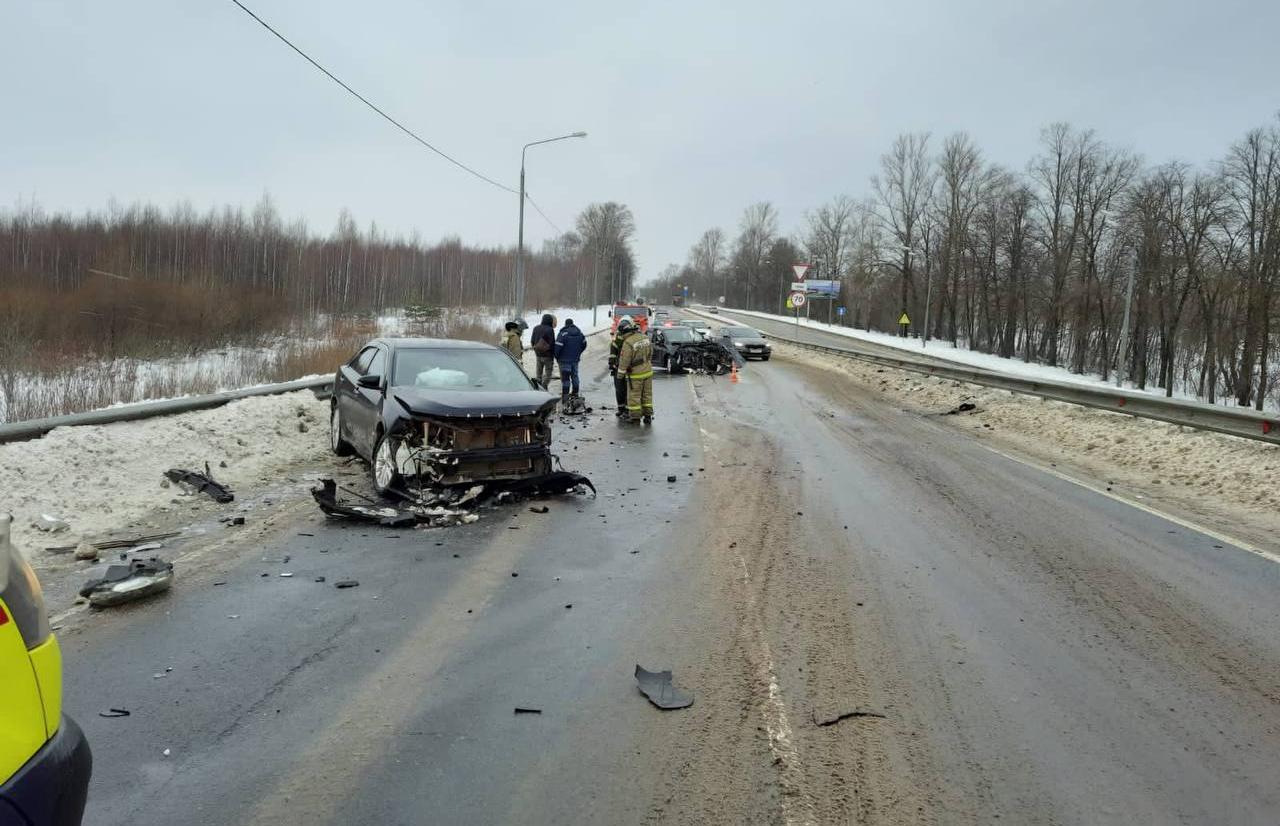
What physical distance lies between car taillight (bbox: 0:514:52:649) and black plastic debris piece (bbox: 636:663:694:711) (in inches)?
99.8

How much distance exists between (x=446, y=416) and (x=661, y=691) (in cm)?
429

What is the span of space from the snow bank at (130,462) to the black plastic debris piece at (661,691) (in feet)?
16.2

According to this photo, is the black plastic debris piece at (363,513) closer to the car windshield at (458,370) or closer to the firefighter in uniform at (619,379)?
the car windshield at (458,370)

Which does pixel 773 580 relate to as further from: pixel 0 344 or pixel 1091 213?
pixel 1091 213

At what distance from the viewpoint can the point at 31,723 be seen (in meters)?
1.81

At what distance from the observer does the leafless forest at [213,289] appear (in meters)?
19.4

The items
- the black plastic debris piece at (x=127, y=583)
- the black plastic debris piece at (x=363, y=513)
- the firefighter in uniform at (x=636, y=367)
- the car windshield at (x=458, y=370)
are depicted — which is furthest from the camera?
the firefighter in uniform at (x=636, y=367)

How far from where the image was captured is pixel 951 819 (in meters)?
2.91

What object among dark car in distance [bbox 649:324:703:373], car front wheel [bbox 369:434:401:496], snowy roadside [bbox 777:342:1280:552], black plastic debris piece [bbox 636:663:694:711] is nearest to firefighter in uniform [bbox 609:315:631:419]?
snowy roadside [bbox 777:342:1280:552]

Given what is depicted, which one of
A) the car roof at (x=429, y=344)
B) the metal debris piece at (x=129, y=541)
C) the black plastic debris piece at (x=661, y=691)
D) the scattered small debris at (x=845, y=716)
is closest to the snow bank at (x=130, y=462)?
the metal debris piece at (x=129, y=541)

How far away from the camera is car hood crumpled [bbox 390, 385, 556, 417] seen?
7.52 meters

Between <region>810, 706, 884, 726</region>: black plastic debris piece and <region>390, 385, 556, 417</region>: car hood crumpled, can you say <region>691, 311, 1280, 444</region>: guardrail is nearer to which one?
<region>390, 385, 556, 417</region>: car hood crumpled

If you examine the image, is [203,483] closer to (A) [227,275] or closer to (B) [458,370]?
(B) [458,370]

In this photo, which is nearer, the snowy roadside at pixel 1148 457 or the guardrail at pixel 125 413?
the guardrail at pixel 125 413
